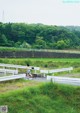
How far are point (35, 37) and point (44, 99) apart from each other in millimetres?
37725

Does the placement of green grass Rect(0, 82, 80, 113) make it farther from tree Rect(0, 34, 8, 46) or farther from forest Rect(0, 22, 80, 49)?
tree Rect(0, 34, 8, 46)

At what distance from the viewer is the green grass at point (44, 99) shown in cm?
1597

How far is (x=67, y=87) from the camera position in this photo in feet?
59.1

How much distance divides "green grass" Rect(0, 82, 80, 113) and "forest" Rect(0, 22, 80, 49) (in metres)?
30.0

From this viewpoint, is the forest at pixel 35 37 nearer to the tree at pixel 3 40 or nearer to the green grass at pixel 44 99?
the tree at pixel 3 40

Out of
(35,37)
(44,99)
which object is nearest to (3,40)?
(35,37)

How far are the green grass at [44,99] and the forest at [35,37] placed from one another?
30047mm

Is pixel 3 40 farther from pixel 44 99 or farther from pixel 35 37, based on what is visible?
pixel 44 99

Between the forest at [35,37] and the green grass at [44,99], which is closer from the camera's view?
the green grass at [44,99]

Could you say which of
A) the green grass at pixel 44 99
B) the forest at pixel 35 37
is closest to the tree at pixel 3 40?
the forest at pixel 35 37

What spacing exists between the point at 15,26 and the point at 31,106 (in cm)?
4020

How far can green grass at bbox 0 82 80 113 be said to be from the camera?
15969 millimetres

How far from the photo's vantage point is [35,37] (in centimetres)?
5422

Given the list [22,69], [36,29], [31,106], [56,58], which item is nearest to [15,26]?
[36,29]
